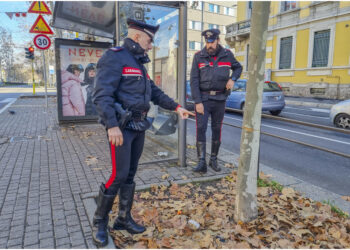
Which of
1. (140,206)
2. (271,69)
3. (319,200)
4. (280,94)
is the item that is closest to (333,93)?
(271,69)

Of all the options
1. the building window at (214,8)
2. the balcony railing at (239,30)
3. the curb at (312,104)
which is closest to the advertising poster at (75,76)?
the curb at (312,104)

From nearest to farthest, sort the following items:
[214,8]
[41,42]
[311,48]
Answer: [41,42] → [311,48] → [214,8]

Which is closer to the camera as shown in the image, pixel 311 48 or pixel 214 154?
pixel 214 154

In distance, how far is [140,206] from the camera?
3268 mm

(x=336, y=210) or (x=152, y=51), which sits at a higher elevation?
(x=152, y=51)

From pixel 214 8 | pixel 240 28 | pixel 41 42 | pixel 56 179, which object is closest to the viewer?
pixel 56 179

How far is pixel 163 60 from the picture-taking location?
5.28 metres

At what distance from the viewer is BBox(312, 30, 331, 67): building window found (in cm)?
2068

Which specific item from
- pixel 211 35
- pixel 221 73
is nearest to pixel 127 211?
pixel 221 73

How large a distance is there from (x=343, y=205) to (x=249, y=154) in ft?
4.77

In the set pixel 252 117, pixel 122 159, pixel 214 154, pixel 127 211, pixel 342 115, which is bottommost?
pixel 127 211

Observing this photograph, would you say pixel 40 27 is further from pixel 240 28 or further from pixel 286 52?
pixel 240 28

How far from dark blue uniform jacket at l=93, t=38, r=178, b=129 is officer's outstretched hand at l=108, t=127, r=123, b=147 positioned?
39 millimetres

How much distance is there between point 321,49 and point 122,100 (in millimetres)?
22576
